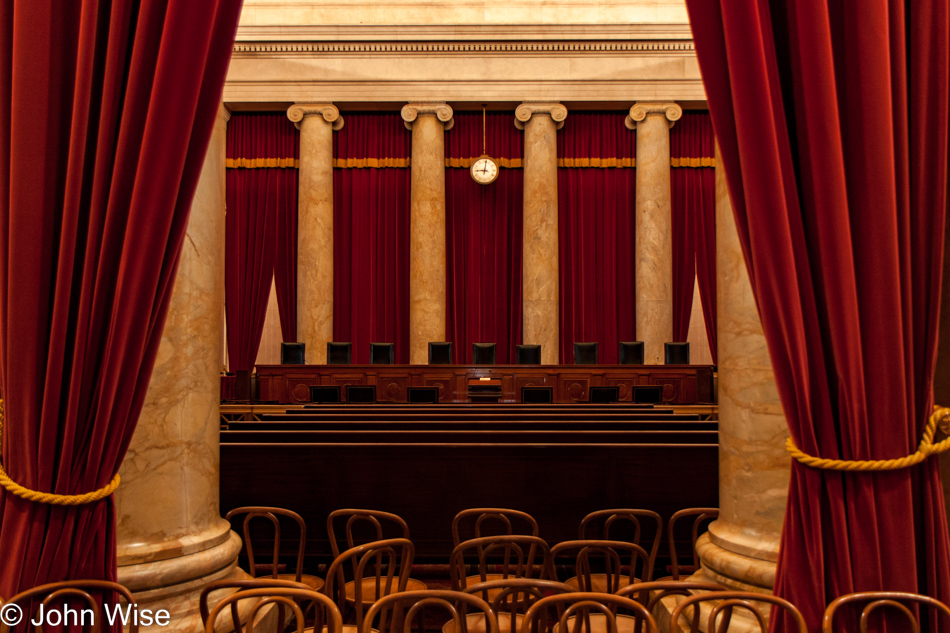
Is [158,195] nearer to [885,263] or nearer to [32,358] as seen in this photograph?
[32,358]

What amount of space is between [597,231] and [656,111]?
6.89ft

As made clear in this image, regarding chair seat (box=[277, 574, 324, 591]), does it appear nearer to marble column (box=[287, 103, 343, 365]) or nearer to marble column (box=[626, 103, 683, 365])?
marble column (box=[287, 103, 343, 365])

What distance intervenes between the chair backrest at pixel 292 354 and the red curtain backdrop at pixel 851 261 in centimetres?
916

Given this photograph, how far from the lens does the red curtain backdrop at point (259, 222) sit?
1177cm

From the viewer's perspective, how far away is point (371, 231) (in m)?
11.9

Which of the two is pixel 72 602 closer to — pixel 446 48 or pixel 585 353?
pixel 585 353

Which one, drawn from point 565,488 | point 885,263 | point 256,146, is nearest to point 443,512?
point 565,488

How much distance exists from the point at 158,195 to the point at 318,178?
9.55 meters

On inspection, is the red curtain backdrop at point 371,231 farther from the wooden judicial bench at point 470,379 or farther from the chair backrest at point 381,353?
the wooden judicial bench at point 470,379

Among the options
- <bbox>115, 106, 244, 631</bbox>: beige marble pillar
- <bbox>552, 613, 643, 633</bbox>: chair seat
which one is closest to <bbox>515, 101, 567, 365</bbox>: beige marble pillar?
<bbox>552, 613, 643, 633</bbox>: chair seat

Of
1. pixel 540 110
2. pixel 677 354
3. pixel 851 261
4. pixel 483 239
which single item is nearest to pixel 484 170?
pixel 483 239

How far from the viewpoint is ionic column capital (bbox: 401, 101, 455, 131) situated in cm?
1125

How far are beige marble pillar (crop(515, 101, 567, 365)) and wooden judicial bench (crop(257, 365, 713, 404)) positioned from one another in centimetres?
150

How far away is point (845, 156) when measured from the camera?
193 cm
